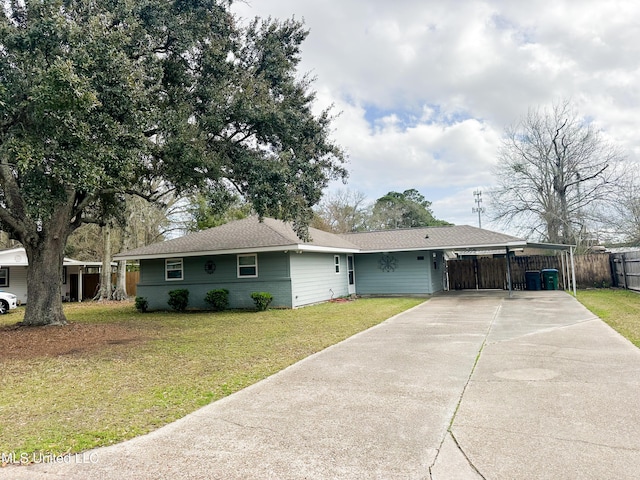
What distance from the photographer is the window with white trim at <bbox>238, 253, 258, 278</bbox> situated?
15562 mm

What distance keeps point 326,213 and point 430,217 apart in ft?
56.9

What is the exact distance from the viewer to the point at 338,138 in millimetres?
11906

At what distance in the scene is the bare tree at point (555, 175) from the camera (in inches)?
982

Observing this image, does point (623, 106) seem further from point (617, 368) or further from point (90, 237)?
point (90, 237)

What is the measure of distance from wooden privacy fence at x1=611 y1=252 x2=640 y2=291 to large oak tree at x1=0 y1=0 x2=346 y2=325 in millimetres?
13883

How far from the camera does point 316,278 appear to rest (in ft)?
55.6

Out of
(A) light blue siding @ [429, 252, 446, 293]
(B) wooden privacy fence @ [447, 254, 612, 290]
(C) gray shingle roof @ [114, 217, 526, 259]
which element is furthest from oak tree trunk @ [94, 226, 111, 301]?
(B) wooden privacy fence @ [447, 254, 612, 290]

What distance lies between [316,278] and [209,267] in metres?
4.28

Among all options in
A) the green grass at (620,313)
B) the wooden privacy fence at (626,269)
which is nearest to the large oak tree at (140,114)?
the green grass at (620,313)

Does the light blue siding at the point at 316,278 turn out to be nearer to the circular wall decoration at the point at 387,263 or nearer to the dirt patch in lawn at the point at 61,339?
the circular wall decoration at the point at 387,263

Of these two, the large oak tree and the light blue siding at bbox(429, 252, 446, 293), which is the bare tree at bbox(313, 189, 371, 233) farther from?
the large oak tree

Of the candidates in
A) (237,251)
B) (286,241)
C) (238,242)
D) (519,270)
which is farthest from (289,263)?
(519,270)

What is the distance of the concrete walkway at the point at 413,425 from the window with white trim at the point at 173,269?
11292mm

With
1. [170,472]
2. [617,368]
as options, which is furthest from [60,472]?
[617,368]
